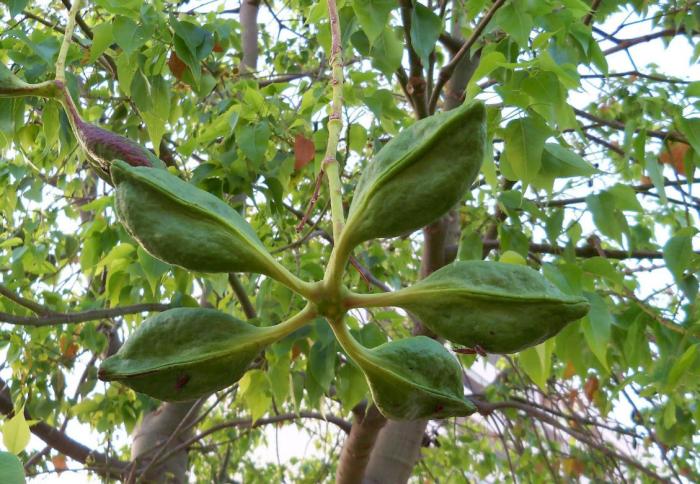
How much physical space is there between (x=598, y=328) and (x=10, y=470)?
1514mm

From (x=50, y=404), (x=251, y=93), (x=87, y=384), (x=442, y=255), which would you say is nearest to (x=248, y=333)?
(x=251, y=93)

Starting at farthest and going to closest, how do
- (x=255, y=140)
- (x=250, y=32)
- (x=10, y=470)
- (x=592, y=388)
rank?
(x=250, y=32) → (x=592, y=388) → (x=255, y=140) → (x=10, y=470)

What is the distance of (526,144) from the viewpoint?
186 centimetres

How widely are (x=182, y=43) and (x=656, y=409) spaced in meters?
3.14

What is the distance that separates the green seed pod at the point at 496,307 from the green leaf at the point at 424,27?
1310 mm

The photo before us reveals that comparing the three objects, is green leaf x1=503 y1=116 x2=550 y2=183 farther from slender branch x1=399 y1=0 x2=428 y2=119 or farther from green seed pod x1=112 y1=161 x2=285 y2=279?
green seed pod x1=112 y1=161 x2=285 y2=279

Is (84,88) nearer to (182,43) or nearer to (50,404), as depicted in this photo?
(182,43)

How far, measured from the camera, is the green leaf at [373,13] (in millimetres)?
1961

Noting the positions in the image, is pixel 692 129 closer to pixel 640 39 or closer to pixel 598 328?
pixel 598 328

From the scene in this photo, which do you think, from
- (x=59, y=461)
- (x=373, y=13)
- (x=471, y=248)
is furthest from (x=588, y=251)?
(x=59, y=461)

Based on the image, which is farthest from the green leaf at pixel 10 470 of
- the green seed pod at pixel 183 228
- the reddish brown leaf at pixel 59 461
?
the reddish brown leaf at pixel 59 461

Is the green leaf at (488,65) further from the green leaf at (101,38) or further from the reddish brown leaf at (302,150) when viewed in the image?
the green leaf at (101,38)

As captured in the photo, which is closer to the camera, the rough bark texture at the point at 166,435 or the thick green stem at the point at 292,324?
the thick green stem at the point at 292,324

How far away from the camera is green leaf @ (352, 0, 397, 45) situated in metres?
1.96
